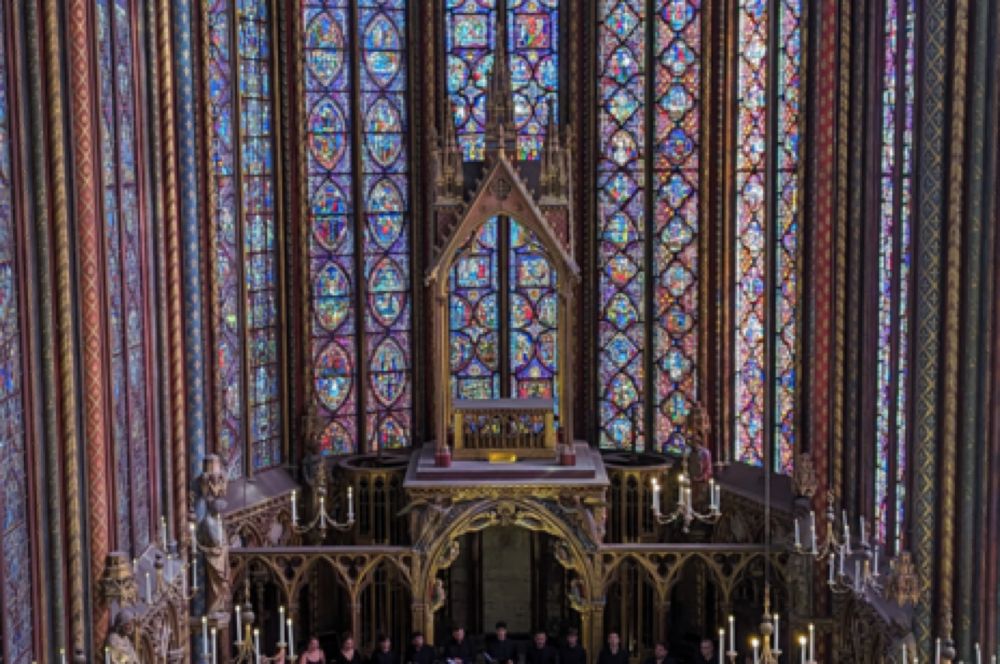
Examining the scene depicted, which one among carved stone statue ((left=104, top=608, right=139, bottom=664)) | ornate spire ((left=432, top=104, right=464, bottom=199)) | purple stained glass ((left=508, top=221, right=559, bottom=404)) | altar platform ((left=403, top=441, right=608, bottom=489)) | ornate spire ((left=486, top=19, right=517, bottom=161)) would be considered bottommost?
carved stone statue ((left=104, top=608, right=139, bottom=664))

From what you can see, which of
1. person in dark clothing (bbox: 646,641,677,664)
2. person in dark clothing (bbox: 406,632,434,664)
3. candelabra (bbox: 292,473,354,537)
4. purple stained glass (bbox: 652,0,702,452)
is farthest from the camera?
purple stained glass (bbox: 652,0,702,452)

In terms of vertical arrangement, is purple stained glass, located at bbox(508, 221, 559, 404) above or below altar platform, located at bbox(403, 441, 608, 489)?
above

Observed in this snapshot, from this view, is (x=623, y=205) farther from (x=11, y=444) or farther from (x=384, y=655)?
(x=11, y=444)

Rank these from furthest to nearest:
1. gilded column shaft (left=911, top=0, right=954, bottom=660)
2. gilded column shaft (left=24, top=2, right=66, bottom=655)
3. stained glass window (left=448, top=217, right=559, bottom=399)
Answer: stained glass window (left=448, top=217, right=559, bottom=399) → gilded column shaft (left=911, top=0, right=954, bottom=660) → gilded column shaft (left=24, top=2, right=66, bottom=655)

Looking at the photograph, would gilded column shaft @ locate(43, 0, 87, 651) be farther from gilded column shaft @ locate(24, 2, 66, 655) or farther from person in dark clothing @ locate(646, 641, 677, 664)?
person in dark clothing @ locate(646, 641, 677, 664)

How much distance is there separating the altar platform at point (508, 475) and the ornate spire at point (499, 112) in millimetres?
4178

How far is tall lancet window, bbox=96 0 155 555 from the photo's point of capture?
64.9ft

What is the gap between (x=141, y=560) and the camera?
20.8m

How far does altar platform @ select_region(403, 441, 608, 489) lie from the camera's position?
78.3 ft

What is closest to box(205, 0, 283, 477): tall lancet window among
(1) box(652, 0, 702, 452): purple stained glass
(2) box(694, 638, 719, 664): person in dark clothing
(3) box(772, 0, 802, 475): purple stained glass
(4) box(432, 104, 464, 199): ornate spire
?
(4) box(432, 104, 464, 199): ornate spire

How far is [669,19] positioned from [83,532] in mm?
12613

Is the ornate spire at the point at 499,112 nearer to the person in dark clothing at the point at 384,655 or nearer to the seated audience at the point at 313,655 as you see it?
the person in dark clothing at the point at 384,655

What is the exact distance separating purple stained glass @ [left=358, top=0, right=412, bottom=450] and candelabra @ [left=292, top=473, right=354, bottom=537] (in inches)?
64.7

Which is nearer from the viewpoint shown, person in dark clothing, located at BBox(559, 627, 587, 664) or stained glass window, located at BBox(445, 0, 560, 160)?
person in dark clothing, located at BBox(559, 627, 587, 664)
